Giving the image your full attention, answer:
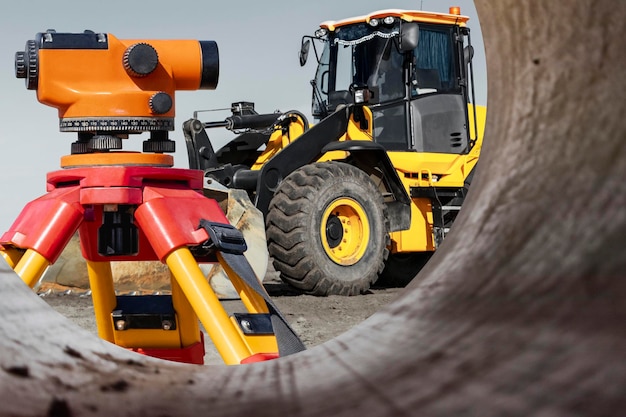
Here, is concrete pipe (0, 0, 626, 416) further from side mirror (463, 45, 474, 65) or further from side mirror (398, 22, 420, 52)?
side mirror (463, 45, 474, 65)

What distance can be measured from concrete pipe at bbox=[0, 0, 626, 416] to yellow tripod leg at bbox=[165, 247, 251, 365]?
0.86 m

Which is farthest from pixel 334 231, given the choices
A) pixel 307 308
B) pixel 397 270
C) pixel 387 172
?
pixel 397 270

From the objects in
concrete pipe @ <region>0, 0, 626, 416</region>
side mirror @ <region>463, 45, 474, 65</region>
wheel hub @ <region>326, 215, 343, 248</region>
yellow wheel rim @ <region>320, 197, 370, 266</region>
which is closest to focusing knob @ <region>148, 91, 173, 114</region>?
concrete pipe @ <region>0, 0, 626, 416</region>

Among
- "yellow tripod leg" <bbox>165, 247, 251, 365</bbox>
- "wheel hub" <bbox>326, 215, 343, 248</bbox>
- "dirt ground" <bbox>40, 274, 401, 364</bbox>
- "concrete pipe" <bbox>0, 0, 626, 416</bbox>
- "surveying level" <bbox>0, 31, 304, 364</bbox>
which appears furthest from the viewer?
"wheel hub" <bbox>326, 215, 343, 248</bbox>

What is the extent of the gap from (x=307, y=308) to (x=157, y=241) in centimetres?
301

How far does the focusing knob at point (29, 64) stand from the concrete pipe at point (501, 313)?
126cm

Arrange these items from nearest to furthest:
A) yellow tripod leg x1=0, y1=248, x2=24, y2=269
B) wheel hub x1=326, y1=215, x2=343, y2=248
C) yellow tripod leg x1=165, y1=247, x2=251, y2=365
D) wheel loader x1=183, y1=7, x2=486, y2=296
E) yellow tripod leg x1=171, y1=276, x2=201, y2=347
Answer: yellow tripod leg x1=165, y1=247, x2=251, y2=365 → yellow tripod leg x1=0, y1=248, x2=24, y2=269 → yellow tripod leg x1=171, y1=276, x2=201, y2=347 → wheel loader x1=183, y1=7, x2=486, y2=296 → wheel hub x1=326, y1=215, x2=343, y2=248

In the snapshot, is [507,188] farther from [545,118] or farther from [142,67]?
[142,67]

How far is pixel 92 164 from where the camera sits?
1474 millimetres

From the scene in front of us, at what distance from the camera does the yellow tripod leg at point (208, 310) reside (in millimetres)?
1202

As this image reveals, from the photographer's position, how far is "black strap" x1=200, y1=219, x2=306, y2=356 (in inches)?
48.9

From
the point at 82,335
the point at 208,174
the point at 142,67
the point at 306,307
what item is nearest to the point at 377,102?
the point at 208,174

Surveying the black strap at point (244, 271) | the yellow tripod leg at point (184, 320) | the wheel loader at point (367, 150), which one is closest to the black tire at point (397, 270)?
the wheel loader at point (367, 150)

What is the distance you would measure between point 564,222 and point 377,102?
17.9 ft
